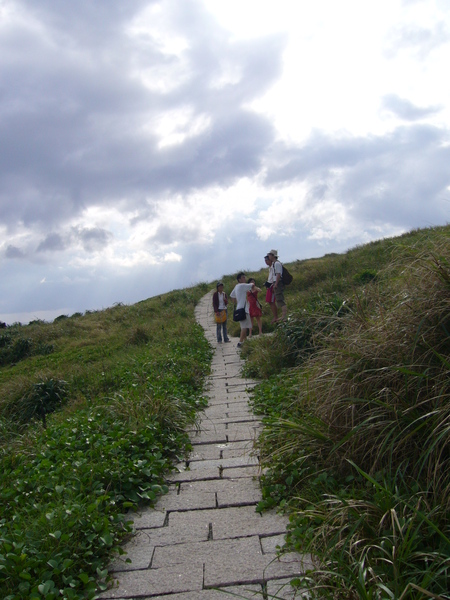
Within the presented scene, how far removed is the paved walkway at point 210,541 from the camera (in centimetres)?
290

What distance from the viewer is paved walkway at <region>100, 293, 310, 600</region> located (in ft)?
9.52

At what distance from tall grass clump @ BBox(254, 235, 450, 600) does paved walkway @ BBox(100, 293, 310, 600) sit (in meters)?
0.18

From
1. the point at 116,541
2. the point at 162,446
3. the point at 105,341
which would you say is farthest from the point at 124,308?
the point at 116,541

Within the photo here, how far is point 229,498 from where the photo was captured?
405cm

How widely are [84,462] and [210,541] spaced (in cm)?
150

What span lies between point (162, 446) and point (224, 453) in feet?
2.07

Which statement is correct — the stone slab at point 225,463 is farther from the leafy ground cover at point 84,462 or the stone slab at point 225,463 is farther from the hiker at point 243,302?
the hiker at point 243,302

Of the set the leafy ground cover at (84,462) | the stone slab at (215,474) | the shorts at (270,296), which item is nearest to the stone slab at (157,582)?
the leafy ground cover at (84,462)

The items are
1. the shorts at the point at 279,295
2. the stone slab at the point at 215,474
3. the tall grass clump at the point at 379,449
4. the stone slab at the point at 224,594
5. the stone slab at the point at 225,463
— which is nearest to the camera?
the tall grass clump at the point at 379,449

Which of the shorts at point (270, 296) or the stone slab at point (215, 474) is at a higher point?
the shorts at point (270, 296)

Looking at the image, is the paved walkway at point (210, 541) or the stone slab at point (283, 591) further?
the paved walkway at point (210, 541)

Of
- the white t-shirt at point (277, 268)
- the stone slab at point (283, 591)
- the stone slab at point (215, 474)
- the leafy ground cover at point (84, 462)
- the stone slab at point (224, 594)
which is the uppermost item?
the white t-shirt at point (277, 268)

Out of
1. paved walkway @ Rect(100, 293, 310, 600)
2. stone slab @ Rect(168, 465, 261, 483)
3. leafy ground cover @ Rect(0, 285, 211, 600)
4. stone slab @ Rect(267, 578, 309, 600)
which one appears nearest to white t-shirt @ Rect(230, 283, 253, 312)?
leafy ground cover @ Rect(0, 285, 211, 600)

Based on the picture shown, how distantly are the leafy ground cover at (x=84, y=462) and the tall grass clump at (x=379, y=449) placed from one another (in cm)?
117
